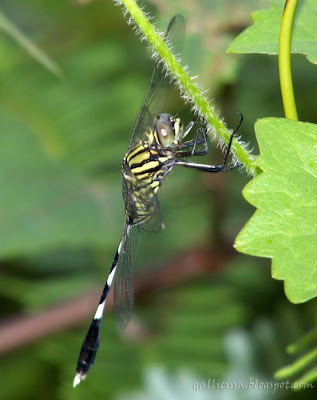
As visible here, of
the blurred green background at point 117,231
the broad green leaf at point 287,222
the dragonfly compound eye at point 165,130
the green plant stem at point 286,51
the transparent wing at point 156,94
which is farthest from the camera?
the blurred green background at point 117,231

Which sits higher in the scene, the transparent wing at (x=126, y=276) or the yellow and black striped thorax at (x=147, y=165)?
the yellow and black striped thorax at (x=147, y=165)

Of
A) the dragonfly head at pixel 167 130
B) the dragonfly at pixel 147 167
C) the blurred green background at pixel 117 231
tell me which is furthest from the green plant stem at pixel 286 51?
the blurred green background at pixel 117 231

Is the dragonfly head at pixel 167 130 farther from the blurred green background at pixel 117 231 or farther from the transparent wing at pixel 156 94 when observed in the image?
the blurred green background at pixel 117 231

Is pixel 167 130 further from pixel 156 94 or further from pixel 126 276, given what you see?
pixel 126 276

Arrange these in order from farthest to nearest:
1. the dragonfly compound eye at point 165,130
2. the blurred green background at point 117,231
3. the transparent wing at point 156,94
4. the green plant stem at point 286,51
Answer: the blurred green background at point 117,231
the transparent wing at point 156,94
the dragonfly compound eye at point 165,130
the green plant stem at point 286,51

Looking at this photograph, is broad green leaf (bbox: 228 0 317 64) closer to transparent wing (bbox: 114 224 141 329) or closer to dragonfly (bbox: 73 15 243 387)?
dragonfly (bbox: 73 15 243 387)

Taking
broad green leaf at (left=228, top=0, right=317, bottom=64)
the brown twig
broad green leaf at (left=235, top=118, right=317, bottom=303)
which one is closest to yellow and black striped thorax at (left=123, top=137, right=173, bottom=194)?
broad green leaf at (left=228, top=0, right=317, bottom=64)
